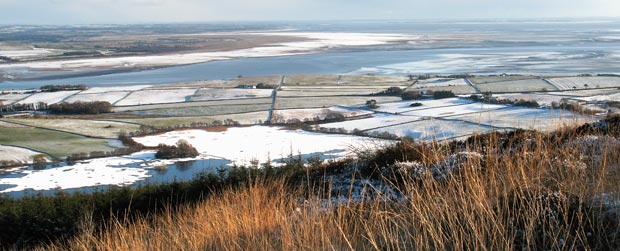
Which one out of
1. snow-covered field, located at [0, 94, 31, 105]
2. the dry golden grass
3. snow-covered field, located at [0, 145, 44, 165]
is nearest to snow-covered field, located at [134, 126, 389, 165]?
snow-covered field, located at [0, 145, 44, 165]

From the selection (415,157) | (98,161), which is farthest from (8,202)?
(98,161)

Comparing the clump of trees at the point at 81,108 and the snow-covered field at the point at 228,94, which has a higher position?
the clump of trees at the point at 81,108

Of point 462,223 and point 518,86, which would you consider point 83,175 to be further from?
point 518,86

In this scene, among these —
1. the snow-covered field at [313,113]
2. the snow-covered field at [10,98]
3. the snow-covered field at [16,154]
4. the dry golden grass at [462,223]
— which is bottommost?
the snow-covered field at [313,113]

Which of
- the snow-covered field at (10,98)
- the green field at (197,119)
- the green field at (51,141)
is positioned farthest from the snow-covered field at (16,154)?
the snow-covered field at (10,98)

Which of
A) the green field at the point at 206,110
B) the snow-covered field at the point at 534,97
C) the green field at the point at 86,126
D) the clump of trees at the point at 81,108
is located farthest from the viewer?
the clump of trees at the point at 81,108

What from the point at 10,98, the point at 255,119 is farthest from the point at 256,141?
the point at 10,98

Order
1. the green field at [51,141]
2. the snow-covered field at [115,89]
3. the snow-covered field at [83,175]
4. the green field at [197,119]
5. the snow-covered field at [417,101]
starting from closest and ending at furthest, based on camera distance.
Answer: the snow-covered field at [83,175] < the green field at [51,141] < the green field at [197,119] < the snow-covered field at [417,101] < the snow-covered field at [115,89]

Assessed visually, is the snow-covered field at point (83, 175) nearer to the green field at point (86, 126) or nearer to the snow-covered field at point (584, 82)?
the green field at point (86, 126)
